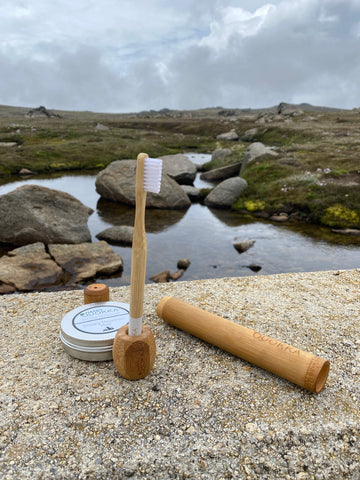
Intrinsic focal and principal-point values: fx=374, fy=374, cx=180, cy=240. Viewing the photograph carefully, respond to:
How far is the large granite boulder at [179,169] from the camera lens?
888 inches

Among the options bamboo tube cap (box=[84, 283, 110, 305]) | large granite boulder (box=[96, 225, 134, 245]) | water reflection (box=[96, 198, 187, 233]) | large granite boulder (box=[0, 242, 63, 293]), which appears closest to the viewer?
bamboo tube cap (box=[84, 283, 110, 305])

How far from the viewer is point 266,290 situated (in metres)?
7.00

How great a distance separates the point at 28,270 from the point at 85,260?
1513 mm

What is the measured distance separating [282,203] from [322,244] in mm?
4726

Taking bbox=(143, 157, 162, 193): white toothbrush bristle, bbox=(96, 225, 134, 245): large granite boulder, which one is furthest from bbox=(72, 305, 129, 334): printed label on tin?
bbox=(96, 225, 134, 245): large granite boulder

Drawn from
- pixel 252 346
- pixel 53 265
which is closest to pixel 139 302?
pixel 252 346

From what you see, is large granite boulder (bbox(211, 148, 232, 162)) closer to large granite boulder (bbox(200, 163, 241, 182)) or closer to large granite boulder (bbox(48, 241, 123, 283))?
large granite boulder (bbox(200, 163, 241, 182))

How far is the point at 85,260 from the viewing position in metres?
10.3

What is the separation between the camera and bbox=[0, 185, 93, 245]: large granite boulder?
37.7 ft

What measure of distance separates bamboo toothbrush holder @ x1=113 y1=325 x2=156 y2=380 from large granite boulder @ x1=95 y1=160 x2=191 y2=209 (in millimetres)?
13761

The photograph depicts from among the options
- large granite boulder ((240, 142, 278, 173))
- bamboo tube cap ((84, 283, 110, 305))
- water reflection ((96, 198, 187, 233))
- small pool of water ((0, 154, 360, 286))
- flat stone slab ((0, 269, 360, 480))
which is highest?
large granite boulder ((240, 142, 278, 173))

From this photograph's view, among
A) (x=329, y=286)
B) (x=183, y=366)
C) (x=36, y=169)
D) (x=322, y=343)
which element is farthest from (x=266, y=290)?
(x=36, y=169)

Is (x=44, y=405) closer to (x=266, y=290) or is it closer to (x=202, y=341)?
(x=202, y=341)

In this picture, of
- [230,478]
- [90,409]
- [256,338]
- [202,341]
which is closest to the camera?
[230,478]
